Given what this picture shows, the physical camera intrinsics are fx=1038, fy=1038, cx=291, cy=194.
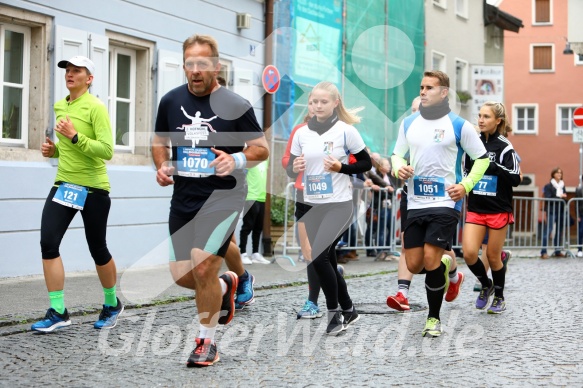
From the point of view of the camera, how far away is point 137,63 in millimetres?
14406

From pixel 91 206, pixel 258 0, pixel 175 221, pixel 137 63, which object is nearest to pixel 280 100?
pixel 258 0

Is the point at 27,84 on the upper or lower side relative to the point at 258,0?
lower

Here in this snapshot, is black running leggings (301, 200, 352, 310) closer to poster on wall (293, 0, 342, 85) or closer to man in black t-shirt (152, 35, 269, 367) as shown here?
man in black t-shirt (152, 35, 269, 367)

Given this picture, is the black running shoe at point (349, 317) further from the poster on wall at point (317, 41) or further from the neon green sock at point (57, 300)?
the poster on wall at point (317, 41)

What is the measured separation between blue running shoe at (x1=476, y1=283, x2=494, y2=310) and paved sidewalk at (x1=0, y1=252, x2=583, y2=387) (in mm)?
134

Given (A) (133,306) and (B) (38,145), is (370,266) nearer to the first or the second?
(B) (38,145)

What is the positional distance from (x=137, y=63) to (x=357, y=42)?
36.3 ft

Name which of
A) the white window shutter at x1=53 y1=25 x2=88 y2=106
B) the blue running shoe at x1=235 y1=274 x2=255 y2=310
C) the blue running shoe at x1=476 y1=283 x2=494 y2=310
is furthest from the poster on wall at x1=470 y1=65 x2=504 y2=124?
the blue running shoe at x1=235 y1=274 x2=255 y2=310

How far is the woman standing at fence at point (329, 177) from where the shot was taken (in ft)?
25.2

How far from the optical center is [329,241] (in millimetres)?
7695

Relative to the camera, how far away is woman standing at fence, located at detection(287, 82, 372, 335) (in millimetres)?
7691

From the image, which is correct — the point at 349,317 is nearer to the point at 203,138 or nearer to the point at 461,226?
the point at 203,138

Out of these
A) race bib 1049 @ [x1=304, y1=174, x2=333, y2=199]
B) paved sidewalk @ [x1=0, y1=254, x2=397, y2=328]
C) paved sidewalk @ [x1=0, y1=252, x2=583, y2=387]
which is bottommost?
paved sidewalk @ [x1=0, y1=252, x2=583, y2=387]

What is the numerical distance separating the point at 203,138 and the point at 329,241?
182cm
